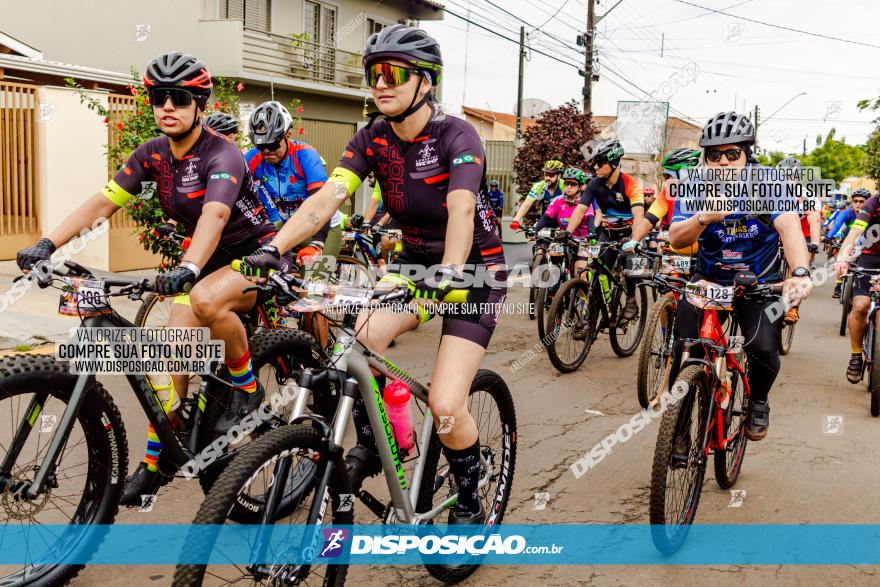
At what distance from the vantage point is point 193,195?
458 centimetres

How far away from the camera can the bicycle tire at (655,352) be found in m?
7.28

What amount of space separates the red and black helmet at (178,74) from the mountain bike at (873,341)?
621 cm

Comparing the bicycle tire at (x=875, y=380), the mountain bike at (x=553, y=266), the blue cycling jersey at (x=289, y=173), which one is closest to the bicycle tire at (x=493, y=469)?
the blue cycling jersey at (x=289, y=173)

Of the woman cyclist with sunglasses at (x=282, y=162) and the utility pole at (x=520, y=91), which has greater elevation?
the utility pole at (x=520, y=91)

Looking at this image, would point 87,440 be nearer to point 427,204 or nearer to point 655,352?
point 427,204

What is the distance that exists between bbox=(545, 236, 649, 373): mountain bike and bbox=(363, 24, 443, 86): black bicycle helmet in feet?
16.1

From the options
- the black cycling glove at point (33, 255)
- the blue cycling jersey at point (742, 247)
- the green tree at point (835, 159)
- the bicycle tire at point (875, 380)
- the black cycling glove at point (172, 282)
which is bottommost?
the bicycle tire at point (875, 380)

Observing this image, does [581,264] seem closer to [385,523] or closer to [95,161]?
[385,523]

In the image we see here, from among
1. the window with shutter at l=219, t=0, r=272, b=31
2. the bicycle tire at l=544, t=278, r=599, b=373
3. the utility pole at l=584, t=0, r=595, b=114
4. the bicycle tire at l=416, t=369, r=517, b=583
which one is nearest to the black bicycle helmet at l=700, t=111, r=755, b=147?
the bicycle tire at l=416, t=369, r=517, b=583

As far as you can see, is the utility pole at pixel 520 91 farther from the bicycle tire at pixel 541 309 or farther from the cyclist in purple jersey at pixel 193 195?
the cyclist in purple jersey at pixel 193 195

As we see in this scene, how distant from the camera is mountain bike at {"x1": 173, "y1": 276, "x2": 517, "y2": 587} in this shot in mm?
2693

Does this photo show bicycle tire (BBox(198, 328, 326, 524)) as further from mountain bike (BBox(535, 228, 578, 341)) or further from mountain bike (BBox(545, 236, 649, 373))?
mountain bike (BBox(535, 228, 578, 341))

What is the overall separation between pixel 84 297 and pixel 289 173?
3.61 meters

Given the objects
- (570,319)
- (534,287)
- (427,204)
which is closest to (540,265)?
(534,287)
